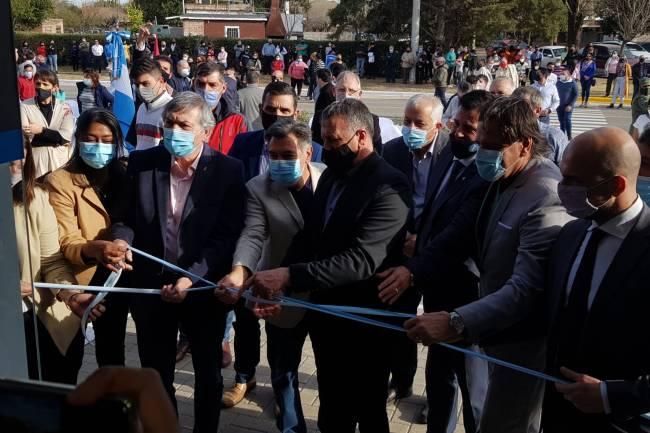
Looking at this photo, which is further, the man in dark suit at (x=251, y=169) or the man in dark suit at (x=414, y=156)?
the man in dark suit at (x=251, y=169)

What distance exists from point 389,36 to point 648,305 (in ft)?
146

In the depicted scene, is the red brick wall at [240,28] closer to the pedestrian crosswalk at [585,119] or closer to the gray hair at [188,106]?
the pedestrian crosswalk at [585,119]

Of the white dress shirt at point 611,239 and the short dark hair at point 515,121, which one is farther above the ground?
the short dark hair at point 515,121

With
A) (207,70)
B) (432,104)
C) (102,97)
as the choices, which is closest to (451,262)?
(432,104)

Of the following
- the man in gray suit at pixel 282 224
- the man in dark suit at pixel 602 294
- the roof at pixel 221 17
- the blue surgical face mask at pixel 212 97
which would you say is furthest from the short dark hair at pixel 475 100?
the roof at pixel 221 17

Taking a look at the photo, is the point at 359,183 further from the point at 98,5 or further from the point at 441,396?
the point at 98,5

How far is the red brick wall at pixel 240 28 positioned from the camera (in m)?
68.8

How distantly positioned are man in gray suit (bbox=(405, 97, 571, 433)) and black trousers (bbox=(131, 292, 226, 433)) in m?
1.39

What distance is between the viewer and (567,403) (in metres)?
2.83

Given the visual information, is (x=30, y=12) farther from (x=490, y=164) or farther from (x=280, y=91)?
(x=490, y=164)

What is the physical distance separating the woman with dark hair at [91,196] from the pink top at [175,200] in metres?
0.27

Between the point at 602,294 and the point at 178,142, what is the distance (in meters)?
2.41

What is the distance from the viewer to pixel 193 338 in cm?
408

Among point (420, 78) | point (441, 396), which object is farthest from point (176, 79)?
point (420, 78)
